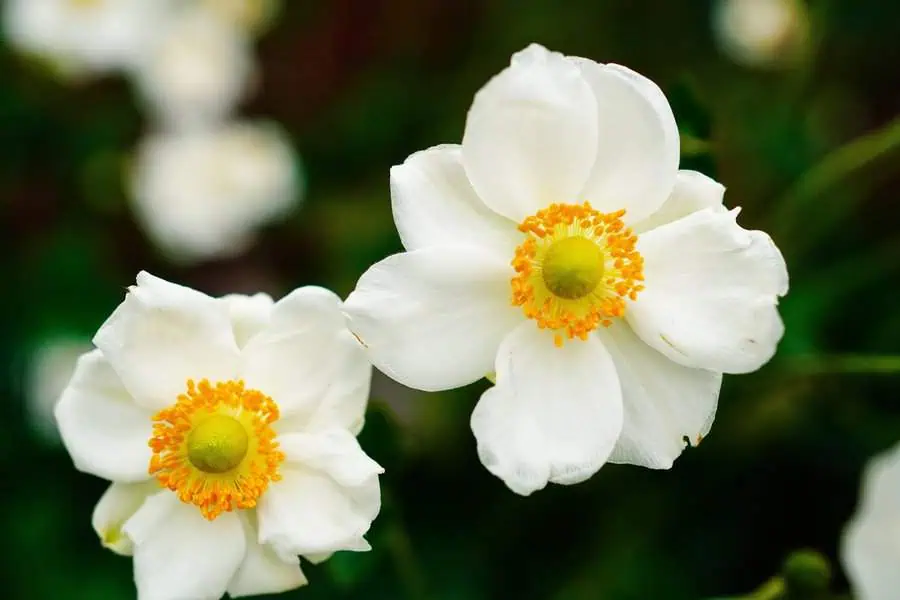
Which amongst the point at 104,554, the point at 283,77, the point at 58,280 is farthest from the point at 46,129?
the point at 104,554

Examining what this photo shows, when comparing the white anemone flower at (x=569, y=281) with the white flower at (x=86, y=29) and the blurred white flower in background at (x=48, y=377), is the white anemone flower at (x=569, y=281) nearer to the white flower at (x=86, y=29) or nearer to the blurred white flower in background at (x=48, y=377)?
the blurred white flower in background at (x=48, y=377)

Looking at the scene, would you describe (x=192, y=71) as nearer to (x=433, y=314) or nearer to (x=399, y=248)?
(x=399, y=248)

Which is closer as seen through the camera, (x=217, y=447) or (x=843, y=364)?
(x=217, y=447)

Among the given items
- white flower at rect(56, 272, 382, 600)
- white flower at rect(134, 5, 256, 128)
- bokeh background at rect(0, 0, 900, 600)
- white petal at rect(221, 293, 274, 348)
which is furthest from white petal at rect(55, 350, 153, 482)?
white flower at rect(134, 5, 256, 128)

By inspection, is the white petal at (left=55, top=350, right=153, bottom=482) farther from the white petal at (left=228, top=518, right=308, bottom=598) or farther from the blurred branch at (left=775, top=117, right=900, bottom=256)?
the blurred branch at (left=775, top=117, right=900, bottom=256)

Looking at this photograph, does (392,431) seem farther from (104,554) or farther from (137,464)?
(104,554)

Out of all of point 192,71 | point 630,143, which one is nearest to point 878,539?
point 630,143
